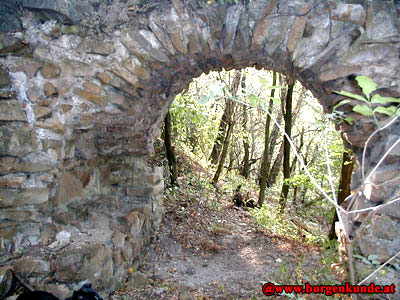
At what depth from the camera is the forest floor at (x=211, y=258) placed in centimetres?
307

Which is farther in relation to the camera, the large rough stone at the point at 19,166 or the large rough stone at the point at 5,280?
the large rough stone at the point at 19,166

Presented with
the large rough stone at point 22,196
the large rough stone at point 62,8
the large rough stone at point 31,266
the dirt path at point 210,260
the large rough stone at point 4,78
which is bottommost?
the dirt path at point 210,260

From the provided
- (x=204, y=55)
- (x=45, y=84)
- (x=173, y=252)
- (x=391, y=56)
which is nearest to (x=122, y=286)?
(x=173, y=252)

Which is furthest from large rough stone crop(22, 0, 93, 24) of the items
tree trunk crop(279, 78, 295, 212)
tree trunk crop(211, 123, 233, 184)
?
tree trunk crop(211, 123, 233, 184)

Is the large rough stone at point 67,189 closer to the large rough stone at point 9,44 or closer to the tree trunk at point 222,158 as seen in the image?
the large rough stone at point 9,44

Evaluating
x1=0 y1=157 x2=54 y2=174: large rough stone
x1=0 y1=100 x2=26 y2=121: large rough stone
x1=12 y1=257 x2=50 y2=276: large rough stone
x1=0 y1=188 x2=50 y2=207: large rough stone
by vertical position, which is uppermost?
x1=0 y1=100 x2=26 y2=121: large rough stone

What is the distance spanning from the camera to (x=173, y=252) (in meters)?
3.93

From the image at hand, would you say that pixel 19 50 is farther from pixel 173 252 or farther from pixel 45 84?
pixel 173 252

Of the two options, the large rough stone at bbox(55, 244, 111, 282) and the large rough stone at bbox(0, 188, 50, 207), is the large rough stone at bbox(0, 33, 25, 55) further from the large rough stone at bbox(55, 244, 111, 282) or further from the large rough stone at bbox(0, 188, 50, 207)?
the large rough stone at bbox(55, 244, 111, 282)

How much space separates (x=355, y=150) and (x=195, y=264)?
2266 mm

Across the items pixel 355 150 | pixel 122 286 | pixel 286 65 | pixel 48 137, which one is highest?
pixel 286 65

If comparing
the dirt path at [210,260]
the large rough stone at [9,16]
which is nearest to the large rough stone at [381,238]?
the dirt path at [210,260]

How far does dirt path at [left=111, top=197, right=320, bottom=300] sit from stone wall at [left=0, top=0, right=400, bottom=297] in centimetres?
47

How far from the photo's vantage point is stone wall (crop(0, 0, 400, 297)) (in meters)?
2.32
